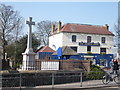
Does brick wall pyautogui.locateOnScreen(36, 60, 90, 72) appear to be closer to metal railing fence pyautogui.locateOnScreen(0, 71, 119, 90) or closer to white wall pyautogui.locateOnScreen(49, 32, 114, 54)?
metal railing fence pyautogui.locateOnScreen(0, 71, 119, 90)

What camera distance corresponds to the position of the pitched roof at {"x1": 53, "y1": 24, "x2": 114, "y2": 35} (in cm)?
4497

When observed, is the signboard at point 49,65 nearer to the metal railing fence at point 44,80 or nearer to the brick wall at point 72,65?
the brick wall at point 72,65

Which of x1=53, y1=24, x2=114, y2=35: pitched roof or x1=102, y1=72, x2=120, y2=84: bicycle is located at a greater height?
x1=53, y1=24, x2=114, y2=35: pitched roof

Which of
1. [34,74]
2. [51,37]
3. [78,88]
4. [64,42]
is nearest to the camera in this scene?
[78,88]

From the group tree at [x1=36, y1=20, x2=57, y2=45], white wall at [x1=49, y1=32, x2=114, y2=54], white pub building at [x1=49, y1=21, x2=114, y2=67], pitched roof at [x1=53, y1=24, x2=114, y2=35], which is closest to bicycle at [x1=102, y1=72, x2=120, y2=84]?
white pub building at [x1=49, y1=21, x2=114, y2=67]

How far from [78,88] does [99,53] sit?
34494 mm

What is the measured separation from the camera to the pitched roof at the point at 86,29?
148 feet

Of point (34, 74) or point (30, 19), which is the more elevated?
point (30, 19)

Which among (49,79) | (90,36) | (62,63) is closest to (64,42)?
(90,36)

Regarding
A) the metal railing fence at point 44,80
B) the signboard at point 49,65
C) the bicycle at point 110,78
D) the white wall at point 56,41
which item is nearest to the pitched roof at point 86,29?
the white wall at point 56,41

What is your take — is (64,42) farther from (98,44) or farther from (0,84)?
(0,84)

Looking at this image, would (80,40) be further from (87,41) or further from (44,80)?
(44,80)

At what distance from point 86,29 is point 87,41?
9.94ft

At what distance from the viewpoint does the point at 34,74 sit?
13773 mm
